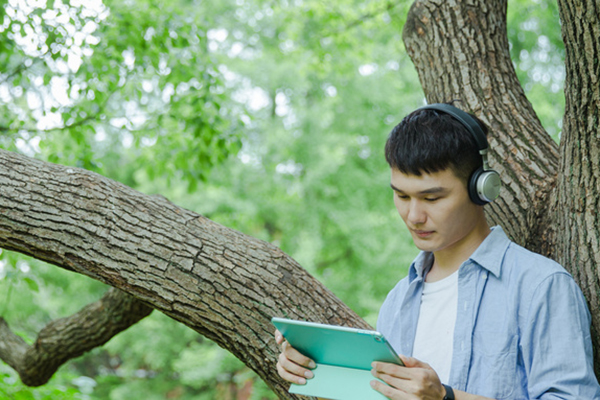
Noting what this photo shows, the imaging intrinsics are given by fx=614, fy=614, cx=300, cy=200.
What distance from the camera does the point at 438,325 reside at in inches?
75.1

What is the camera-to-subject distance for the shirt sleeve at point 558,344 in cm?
152

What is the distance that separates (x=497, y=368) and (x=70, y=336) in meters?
2.92

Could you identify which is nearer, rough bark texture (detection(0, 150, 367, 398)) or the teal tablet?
the teal tablet

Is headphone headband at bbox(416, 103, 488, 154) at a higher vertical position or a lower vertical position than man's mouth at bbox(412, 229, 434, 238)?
higher

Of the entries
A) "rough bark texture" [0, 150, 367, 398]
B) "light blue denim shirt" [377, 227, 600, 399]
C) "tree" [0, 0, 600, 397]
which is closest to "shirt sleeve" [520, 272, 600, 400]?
"light blue denim shirt" [377, 227, 600, 399]

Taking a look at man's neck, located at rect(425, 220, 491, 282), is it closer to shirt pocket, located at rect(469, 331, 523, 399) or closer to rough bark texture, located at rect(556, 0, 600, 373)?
shirt pocket, located at rect(469, 331, 523, 399)

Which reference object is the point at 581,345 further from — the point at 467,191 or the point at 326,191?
the point at 326,191

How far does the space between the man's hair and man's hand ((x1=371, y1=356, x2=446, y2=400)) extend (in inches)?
22.0

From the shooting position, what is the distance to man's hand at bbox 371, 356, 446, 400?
1.52m

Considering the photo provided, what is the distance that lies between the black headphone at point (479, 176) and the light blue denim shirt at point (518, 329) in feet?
0.46

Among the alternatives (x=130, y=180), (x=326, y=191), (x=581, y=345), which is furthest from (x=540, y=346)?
(x=130, y=180)

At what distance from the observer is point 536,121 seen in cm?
263

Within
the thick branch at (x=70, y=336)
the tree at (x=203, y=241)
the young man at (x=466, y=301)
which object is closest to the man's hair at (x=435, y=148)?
the young man at (x=466, y=301)

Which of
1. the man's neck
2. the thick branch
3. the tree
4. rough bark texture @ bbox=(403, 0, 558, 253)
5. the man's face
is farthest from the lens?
the thick branch
